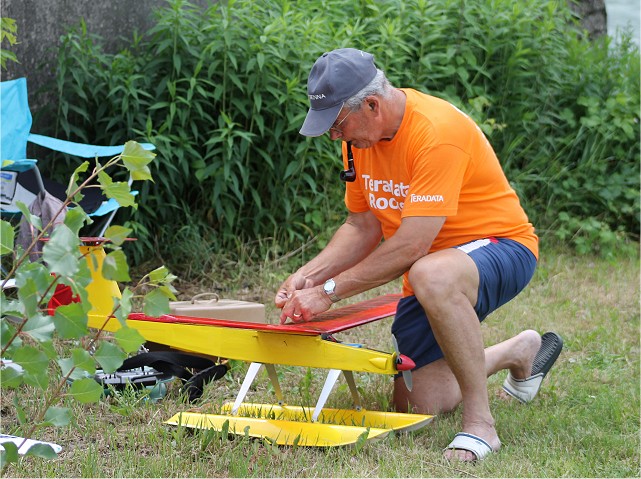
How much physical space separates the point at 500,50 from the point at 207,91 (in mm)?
2390

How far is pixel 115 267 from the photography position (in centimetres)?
189

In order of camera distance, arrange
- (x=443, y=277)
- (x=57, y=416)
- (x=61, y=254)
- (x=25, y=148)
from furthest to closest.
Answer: (x=25, y=148) → (x=443, y=277) → (x=57, y=416) → (x=61, y=254)

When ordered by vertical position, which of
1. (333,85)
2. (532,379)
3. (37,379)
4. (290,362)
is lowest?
(532,379)

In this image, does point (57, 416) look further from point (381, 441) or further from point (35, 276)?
point (381, 441)

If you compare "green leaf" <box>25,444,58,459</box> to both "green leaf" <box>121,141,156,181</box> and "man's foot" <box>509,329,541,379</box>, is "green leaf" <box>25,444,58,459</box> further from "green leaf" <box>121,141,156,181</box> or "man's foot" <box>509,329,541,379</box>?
"man's foot" <box>509,329,541,379</box>

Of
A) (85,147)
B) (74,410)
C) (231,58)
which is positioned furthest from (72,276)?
(231,58)

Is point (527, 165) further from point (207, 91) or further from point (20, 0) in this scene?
point (20, 0)

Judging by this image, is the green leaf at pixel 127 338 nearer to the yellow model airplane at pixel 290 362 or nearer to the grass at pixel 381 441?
the grass at pixel 381 441

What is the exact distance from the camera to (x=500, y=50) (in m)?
6.75

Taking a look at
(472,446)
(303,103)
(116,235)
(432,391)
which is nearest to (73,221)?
(116,235)

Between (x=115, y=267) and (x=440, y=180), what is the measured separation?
1.61m

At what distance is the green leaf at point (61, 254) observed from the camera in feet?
5.66

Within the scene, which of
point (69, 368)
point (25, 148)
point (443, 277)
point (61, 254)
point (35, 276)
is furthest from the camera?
point (25, 148)

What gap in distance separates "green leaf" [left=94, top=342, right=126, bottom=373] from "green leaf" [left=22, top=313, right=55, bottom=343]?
134mm
